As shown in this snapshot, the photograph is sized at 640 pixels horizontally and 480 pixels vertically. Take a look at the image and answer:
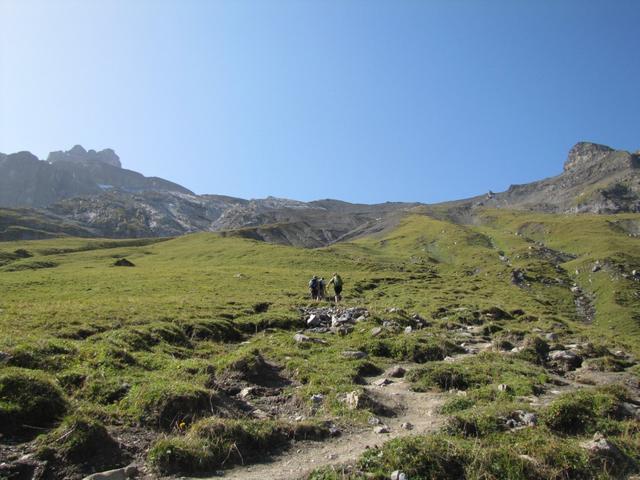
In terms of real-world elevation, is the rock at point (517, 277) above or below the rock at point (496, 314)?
above

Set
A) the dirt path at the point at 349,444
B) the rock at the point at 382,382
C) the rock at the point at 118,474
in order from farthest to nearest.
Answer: the rock at the point at 382,382 → the dirt path at the point at 349,444 → the rock at the point at 118,474

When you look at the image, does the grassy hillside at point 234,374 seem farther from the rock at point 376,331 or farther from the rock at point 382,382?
the rock at point 382,382

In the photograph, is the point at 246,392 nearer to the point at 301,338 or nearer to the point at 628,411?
the point at 301,338

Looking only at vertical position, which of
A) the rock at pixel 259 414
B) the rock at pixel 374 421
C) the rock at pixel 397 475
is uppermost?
the rock at pixel 397 475

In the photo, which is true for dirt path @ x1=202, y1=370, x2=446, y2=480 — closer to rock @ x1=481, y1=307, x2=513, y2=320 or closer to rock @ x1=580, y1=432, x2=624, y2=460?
rock @ x1=580, y1=432, x2=624, y2=460

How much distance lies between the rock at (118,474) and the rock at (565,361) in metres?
18.2

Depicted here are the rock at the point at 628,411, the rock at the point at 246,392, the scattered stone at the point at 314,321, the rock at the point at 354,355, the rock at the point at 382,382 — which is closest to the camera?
the rock at the point at 628,411

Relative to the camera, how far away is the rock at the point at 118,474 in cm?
886

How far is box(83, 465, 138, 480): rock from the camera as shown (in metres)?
8.86

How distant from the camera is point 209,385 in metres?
14.6

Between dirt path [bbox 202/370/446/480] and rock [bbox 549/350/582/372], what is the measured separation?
8428 millimetres

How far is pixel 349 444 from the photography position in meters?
11.2

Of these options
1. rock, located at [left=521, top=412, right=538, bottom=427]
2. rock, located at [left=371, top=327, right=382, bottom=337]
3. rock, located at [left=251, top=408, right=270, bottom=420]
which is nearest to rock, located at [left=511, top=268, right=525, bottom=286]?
rock, located at [left=371, top=327, right=382, bottom=337]

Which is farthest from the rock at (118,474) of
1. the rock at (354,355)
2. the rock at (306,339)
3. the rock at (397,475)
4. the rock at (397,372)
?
the rock at (306,339)
